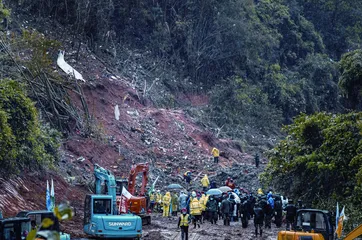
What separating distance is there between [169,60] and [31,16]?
12.8m

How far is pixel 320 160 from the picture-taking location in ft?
73.7

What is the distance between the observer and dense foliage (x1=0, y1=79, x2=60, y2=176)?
2298 centimetres

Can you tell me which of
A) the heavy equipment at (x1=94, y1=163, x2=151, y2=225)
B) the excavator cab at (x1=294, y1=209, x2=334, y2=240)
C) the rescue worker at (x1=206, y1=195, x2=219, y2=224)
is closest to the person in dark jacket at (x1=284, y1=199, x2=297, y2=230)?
the rescue worker at (x1=206, y1=195, x2=219, y2=224)

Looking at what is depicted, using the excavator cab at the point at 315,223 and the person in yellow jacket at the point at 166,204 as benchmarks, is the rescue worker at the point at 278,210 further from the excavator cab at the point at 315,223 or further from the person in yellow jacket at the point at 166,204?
the excavator cab at the point at 315,223

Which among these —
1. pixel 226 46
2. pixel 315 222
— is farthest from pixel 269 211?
pixel 226 46

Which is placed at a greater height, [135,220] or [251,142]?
[251,142]

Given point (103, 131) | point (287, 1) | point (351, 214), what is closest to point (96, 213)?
point (351, 214)

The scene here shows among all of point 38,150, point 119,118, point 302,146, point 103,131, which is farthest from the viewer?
point 119,118

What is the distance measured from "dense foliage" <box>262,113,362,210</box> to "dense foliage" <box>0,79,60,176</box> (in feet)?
32.5

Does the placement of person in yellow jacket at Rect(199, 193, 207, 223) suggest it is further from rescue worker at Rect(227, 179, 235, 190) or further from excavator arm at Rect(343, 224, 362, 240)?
excavator arm at Rect(343, 224, 362, 240)

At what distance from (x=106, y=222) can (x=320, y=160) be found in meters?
8.98

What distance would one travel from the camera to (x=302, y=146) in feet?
79.6

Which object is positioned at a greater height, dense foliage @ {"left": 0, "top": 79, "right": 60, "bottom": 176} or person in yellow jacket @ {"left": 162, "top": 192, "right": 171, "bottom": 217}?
dense foliage @ {"left": 0, "top": 79, "right": 60, "bottom": 176}

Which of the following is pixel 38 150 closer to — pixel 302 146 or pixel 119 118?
pixel 302 146
